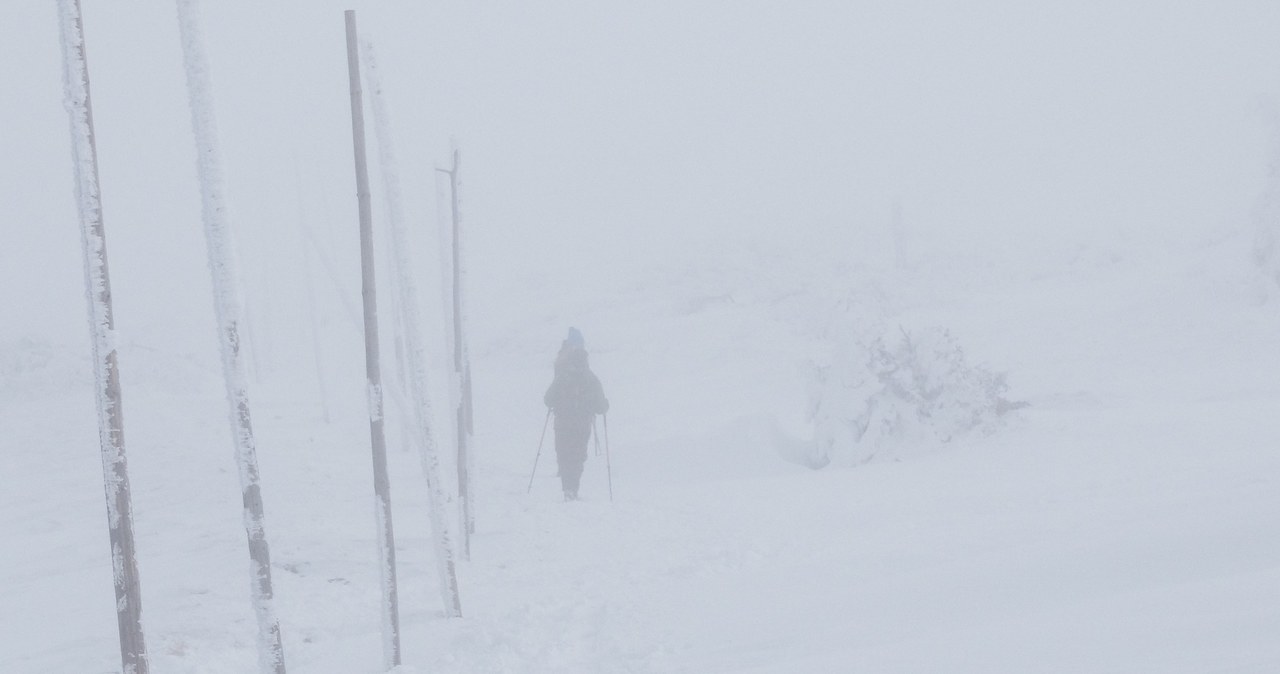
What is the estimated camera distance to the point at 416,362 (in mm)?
7090

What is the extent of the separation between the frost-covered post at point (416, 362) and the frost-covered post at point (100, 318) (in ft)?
8.24

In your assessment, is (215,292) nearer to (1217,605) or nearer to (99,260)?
(99,260)

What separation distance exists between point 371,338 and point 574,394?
6567 millimetres

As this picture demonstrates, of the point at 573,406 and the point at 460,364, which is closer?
the point at 460,364

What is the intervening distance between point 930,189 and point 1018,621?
71097 mm

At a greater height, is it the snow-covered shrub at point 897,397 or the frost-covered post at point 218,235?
the frost-covered post at point 218,235

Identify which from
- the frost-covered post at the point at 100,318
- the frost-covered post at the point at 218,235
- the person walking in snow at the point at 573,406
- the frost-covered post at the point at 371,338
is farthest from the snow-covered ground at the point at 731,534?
the frost-covered post at the point at 218,235

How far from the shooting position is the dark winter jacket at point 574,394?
40.4ft

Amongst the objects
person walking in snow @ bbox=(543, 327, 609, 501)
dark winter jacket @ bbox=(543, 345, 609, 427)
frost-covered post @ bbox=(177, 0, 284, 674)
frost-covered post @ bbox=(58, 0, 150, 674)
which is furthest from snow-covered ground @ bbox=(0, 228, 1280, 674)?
frost-covered post @ bbox=(177, 0, 284, 674)

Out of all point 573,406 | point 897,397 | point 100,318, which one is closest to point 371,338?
point 100,318

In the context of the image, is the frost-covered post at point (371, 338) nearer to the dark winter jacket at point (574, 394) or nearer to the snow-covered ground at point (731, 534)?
the snow-covered ground at point (731, 534)

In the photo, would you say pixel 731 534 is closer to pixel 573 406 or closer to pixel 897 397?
pixel 573 406

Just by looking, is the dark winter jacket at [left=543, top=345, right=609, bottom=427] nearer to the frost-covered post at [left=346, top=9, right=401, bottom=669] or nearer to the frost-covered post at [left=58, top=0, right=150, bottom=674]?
the frost-covered post at [left=346, top=9, right=401, bottom=669]

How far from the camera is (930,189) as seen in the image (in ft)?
234
